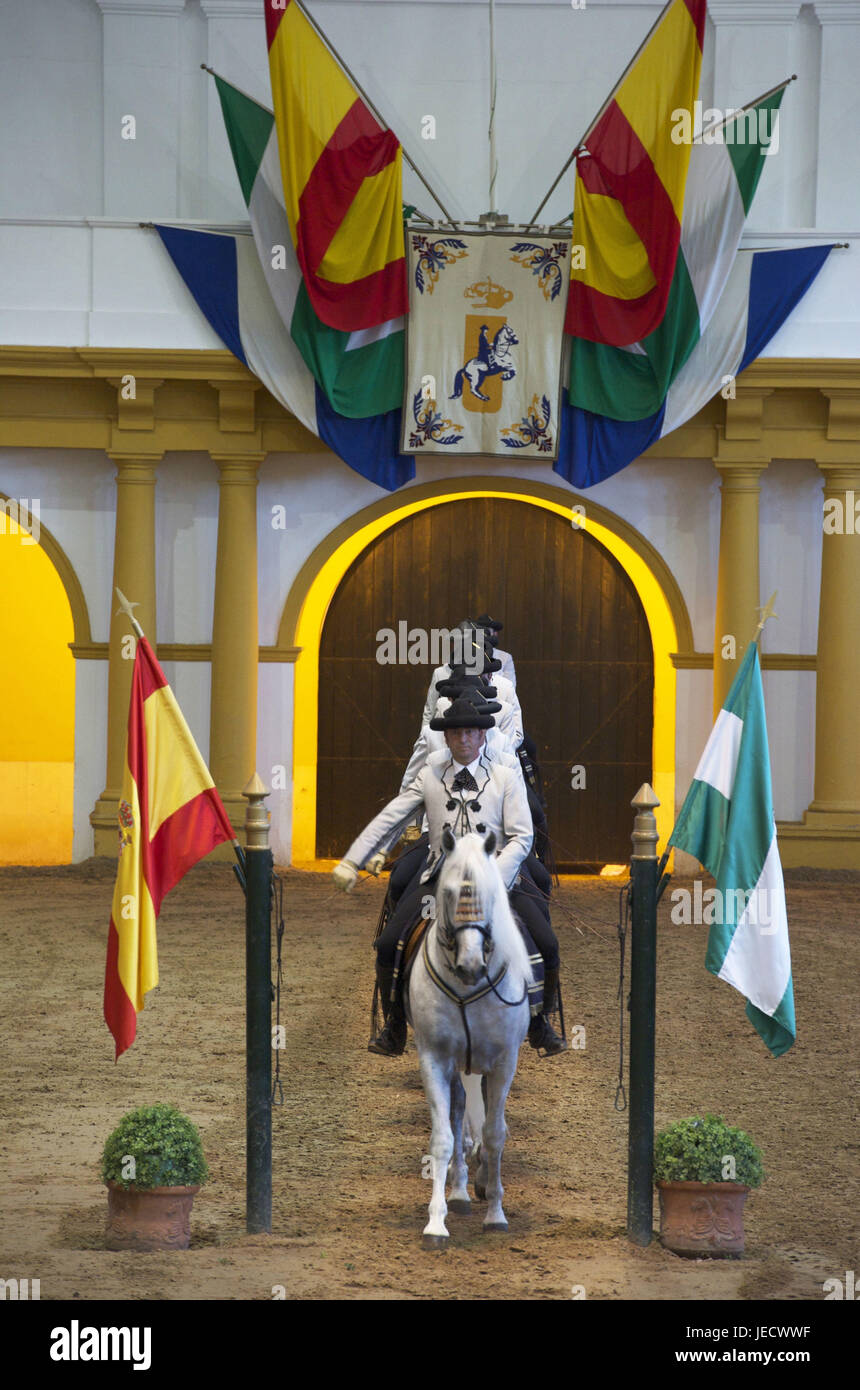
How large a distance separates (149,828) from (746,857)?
236cm

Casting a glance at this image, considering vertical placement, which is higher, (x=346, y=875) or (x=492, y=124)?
(x=492, y=124)

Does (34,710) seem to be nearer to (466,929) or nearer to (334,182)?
(334,182)

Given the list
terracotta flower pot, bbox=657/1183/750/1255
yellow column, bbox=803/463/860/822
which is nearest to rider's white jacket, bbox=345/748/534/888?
terracotta flower pot, bbox=657/1183/750/1255

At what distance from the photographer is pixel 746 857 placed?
5879mm

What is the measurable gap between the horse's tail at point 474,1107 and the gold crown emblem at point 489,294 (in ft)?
27.6

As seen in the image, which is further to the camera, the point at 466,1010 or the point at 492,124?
the point at 492,124

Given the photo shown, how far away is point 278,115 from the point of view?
40.6 feet

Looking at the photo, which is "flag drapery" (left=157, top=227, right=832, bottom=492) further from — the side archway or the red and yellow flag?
the side archway

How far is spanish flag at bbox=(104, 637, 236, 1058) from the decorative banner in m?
7.79

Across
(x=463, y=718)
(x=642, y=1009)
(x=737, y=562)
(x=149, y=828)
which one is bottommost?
(x=642, y=1009)

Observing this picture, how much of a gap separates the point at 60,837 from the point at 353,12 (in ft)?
29.8

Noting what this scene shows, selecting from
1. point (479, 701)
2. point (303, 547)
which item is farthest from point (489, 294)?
point (479, 701)

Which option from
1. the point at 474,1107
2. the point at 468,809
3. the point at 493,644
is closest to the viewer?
the point at 468,809

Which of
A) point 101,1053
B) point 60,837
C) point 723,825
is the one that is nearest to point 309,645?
point 60,837
